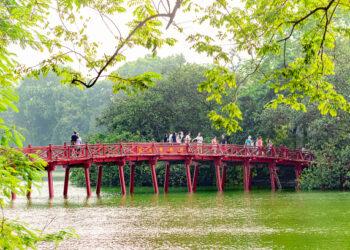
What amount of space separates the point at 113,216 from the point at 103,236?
15.9 feet

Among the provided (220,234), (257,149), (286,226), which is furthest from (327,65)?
(257,149)

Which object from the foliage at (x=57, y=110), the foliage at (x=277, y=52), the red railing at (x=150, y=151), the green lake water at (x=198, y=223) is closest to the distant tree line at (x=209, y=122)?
the red railing at (x=150, y=151)

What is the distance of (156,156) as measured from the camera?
31.8 meters

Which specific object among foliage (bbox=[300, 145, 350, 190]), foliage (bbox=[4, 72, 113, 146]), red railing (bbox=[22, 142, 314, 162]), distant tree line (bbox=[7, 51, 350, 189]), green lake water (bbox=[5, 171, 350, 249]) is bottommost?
green lake water (bbox=[5, 171, 350, 249])

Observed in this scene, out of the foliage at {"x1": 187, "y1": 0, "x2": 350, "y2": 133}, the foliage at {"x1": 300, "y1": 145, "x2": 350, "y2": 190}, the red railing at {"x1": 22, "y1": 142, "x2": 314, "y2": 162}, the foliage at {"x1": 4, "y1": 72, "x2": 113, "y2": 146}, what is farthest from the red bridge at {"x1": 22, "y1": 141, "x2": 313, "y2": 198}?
the foliage at {"x1": 4, "y1": 72, "x2": 113, "y2": 146}

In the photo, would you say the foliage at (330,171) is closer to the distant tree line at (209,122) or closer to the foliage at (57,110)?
the distant tree line at (209,122)

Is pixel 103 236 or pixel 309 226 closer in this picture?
pixel 103 236

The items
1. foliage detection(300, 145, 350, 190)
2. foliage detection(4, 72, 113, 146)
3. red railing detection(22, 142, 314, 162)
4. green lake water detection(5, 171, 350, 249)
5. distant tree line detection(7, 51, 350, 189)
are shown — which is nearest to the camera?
green lake water detection(5, 171, 350, 249)

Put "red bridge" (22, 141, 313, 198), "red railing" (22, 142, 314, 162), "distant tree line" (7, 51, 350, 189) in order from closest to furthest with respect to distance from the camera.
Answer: "red railing" (22, 142, 314, 162) < "red bridge" (22, 141, 313, 198) < "distant tree line" (7, 51, 350, 189)

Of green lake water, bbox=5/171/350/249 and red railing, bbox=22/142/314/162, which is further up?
red railing, bbox=22/142/314/162

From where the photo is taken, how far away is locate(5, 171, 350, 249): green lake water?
13.2 m

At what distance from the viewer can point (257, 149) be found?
117 ft

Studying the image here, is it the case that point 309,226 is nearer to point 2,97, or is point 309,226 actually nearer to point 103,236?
point 103,236

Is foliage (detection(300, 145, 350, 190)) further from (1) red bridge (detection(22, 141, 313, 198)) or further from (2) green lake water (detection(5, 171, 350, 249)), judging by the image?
(2) green lake water (detection(5, 171, 350, 249))
